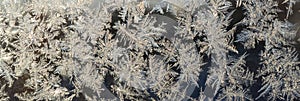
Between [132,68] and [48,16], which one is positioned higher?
[48,16]

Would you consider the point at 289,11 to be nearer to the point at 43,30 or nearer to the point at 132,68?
the point at 132,68

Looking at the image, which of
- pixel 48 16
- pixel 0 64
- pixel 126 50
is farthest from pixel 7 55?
pixel 126 50

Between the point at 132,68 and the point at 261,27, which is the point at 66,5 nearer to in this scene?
the point at 132,68

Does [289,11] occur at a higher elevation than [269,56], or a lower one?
higher

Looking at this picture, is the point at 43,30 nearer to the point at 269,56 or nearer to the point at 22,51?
the point at 22,51

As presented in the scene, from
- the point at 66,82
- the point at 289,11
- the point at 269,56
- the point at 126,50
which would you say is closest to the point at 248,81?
the point at 269,56

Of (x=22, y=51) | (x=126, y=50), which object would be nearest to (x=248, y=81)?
(x=126, y=50)
